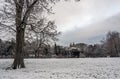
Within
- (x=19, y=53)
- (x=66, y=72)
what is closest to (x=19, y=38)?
(x=19, y=53)

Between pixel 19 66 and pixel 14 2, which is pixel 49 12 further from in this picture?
pixel 19 66

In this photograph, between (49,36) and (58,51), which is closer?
(49,36)

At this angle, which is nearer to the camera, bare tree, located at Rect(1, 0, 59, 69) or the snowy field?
A: the snowy field

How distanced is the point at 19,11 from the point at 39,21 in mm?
2228

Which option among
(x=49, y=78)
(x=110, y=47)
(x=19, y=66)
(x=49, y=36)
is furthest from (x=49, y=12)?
(x=110, y=47)

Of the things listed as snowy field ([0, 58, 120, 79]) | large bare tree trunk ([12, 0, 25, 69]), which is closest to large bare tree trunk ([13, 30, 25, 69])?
large bare tree trunk ([12, 0, 25, 69])

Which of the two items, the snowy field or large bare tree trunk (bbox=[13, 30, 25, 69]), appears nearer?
the snowy field

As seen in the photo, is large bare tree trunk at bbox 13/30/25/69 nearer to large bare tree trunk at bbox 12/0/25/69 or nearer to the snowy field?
large bare tree trunk at bbox 12/0/25/69

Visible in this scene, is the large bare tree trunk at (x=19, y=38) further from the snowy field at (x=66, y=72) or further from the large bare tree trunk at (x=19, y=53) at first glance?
the snowy field at (x=66, y=72)

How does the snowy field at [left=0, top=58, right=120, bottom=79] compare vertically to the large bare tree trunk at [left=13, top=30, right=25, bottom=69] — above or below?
below

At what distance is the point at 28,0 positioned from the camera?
1753 cm

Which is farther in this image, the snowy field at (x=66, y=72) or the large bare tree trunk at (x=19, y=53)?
the large bare tree trunk at (x=19, y=53)

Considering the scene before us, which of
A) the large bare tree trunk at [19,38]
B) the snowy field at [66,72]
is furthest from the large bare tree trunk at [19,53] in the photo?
the snowy field at [66,72]

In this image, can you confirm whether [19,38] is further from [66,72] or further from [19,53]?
[66,72]
